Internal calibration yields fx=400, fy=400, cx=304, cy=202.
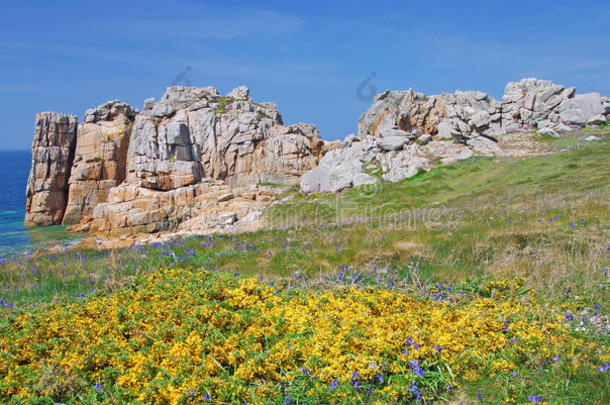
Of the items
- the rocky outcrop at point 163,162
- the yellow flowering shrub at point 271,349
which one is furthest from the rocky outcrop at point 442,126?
the yellow flowering shrub at point 271,349

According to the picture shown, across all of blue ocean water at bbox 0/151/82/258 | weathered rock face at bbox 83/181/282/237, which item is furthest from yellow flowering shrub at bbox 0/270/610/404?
weathered rock face at bbox 83/181/282/237

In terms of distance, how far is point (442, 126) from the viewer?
4244cm

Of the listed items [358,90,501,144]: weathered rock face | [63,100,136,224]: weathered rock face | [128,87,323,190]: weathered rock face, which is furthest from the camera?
[63,100,136,224]: weathered rock face

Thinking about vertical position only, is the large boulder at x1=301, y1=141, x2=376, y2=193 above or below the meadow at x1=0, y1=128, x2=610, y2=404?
above

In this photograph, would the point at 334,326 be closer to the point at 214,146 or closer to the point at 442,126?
the point at 442,126

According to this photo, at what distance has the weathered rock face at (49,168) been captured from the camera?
5353 centimetres

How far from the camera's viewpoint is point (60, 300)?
5.73 metres

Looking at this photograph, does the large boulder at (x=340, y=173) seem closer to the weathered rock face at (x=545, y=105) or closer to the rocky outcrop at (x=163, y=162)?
the rocky outcrop at (x=163, y=162)

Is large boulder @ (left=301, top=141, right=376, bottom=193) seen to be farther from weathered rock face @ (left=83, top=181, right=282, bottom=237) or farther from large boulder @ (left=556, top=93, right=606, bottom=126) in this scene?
large boulder @ (left=556, top=93, right=606, bottom=126)

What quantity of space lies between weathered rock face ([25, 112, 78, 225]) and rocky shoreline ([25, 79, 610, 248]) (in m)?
0.14

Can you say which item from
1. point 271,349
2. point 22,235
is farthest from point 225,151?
point 271,349

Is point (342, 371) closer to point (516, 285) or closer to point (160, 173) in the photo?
point (516, 285)

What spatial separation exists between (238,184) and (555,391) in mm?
55258

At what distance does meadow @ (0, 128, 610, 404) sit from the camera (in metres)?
3.56
